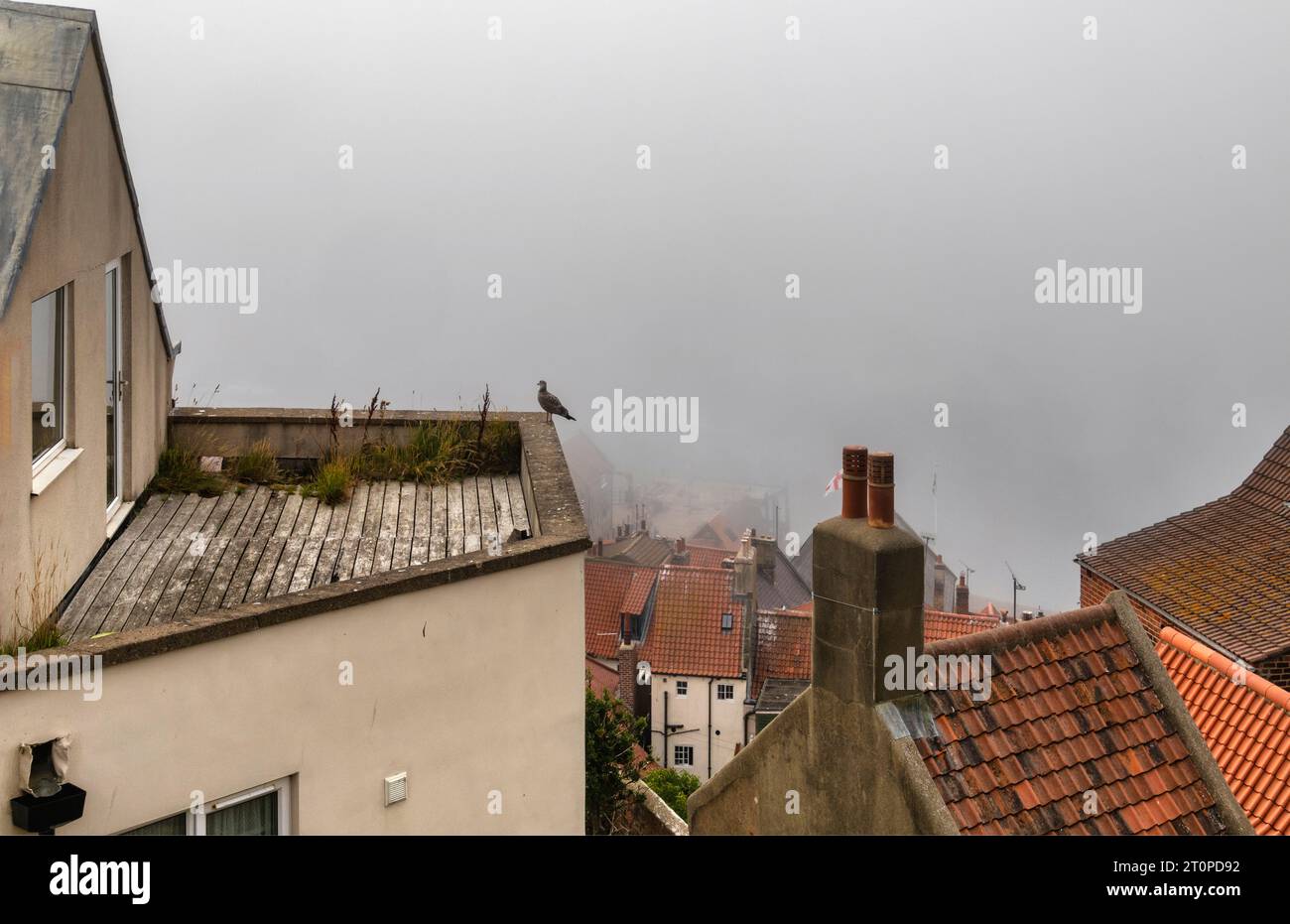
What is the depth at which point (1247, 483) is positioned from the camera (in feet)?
101

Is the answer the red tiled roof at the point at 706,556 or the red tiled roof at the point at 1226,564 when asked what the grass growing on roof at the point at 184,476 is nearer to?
the red tiled roof at the point at 1226,564

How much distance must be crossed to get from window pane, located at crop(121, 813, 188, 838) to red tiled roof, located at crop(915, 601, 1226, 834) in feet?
12.5

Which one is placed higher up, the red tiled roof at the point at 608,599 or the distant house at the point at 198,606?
the distant house at the point at 198,606

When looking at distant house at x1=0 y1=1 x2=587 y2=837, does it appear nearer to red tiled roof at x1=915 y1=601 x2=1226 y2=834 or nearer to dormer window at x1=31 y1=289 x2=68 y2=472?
dormer window at x1=31 y1=289 x2=68 y2=472

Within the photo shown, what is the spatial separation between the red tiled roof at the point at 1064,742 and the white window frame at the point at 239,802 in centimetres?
336

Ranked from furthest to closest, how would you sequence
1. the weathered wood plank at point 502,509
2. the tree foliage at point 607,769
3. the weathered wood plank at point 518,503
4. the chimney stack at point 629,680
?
1. the chimney stack at point 629,680
2. the tree foliage at point 607,769
3. the weathered wood plank at point 518,503
4. the weathered wood plank at point 502,509

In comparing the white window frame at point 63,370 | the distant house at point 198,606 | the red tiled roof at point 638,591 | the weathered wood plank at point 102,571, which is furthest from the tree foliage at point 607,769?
the red tiled roof at point 638,591

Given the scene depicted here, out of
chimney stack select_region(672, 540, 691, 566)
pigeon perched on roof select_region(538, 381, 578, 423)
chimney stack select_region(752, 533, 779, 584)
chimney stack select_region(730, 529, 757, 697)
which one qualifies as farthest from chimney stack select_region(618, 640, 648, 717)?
pigeon perched on roof select_region(538, 381, 578, 423)

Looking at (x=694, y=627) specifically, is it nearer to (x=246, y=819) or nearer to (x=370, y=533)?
(x=370, y=533)

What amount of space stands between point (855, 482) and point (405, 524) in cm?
353

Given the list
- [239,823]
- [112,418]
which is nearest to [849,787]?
[239,823]

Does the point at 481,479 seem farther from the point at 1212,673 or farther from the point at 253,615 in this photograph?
the point at 1212,673

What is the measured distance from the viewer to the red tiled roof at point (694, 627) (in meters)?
41.0
